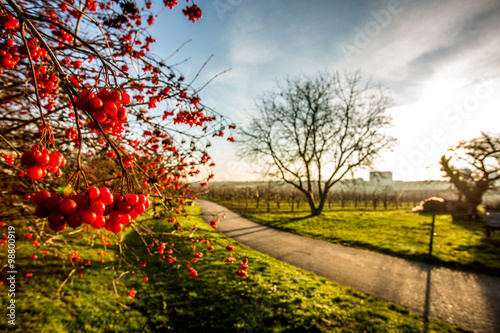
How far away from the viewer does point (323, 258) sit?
23.6ft

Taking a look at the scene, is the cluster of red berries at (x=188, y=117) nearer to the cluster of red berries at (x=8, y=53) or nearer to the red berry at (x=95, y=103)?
the cluster of red berries at (x=8, y=53)

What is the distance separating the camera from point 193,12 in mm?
2930

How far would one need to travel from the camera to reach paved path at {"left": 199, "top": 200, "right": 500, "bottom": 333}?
405 centimetres

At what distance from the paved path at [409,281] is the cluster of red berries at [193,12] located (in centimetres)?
270

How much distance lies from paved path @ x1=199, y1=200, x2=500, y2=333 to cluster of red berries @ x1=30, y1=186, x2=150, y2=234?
1893 mm

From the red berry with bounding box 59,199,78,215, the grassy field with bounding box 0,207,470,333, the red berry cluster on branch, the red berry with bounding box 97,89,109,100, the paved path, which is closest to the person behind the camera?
the red berry with bounding box 59,199,78,215

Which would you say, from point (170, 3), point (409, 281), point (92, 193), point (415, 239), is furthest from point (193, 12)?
point (415, 239)

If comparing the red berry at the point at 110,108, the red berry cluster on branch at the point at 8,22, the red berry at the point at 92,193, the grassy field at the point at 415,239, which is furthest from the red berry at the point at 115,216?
the grassy field at the point at 415,239

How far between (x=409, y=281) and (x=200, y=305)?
5.14m

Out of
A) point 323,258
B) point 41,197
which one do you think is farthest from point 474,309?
point 41,197

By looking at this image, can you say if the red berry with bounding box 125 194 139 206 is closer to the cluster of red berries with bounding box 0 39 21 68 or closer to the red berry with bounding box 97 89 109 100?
the red berry with bounding box 97 89 109 100

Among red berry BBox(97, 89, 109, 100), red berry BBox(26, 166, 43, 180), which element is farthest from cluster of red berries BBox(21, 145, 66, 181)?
red berry BBox(97, 89, 109, 100)

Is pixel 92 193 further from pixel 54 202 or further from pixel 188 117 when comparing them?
pixel 188 117

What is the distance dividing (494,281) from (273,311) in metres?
5.77
